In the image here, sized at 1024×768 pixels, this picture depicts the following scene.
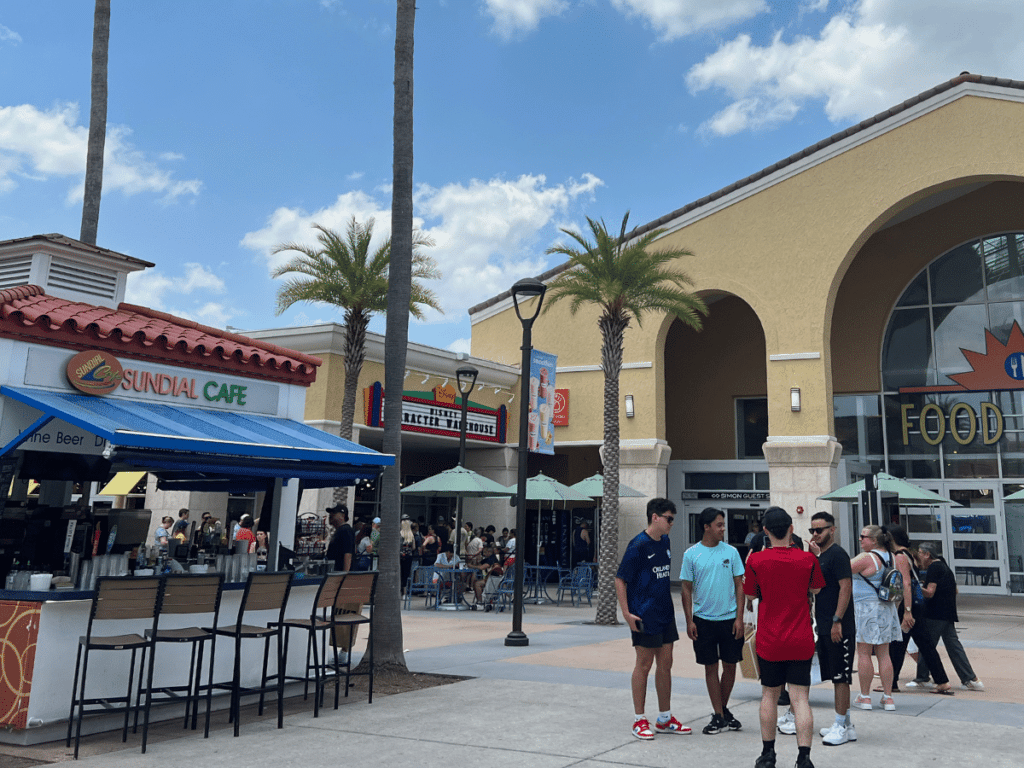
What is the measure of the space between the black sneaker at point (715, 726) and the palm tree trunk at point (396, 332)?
4061 millimetres

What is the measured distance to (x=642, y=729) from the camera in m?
7.16

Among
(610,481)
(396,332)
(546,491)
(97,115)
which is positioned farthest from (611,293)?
(97,115)

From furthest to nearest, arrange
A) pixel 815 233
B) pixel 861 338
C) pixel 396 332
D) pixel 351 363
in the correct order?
pixel 861 338 → pixel 815 233 → pixel 351 363 → pixel 396 332

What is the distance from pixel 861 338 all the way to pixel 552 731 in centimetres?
2217

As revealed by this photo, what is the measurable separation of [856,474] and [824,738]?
20.3 meters

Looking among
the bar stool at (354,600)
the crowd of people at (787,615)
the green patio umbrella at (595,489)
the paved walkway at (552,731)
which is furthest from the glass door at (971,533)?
the bar stool at (354,600)

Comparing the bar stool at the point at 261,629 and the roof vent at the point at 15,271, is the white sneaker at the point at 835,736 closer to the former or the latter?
the bar stool at the point at 261,629

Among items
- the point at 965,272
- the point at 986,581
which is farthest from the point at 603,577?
the point at 965,272

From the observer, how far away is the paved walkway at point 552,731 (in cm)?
652

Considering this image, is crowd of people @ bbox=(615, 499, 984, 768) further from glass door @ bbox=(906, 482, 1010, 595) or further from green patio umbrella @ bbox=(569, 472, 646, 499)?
glass door @ bbox=(906, 482, 1010, 595)

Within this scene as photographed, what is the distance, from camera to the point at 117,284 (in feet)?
32.7

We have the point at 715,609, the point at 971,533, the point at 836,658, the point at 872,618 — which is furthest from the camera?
the point at 971,533

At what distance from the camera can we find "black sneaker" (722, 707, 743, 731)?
24.5ft

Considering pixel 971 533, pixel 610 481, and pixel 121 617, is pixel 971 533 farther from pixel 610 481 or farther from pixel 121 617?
pixel 121 617
